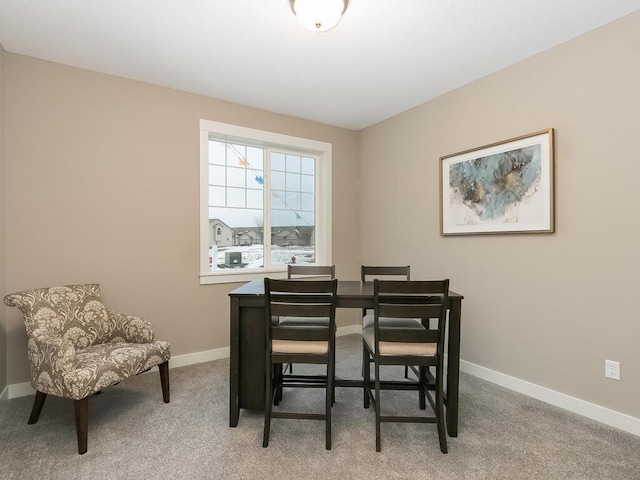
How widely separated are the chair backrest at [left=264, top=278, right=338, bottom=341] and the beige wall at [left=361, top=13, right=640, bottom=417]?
167cm

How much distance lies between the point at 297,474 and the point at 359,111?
331 centimetres

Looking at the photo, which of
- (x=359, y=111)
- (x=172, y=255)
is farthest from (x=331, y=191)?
(x=172, y=255)

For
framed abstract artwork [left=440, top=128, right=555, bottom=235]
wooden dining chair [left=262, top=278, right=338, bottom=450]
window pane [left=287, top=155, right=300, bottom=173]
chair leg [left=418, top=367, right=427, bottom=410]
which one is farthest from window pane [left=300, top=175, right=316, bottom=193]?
chair leg [left=418, top=367, right=427, bottom=410]

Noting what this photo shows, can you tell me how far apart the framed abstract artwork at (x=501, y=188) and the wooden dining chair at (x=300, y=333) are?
1705mm

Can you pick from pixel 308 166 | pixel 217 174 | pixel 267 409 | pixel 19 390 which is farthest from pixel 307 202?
pixel 19 390

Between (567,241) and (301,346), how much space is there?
78.8 inches

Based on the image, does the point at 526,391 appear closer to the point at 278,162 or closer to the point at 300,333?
the point at 300,333

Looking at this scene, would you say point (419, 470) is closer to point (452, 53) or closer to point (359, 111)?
point (452, 53)

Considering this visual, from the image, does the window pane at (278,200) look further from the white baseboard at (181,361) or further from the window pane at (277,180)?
the white baseboard at (181,361)

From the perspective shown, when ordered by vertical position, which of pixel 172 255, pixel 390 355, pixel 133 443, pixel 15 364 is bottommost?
pixel 133 443

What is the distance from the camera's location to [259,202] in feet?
12.3

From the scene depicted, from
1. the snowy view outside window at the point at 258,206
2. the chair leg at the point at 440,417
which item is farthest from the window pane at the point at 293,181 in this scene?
the chair leg at the point at 440,417

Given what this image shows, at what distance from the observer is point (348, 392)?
257cm

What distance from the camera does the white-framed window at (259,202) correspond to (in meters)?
3.38
